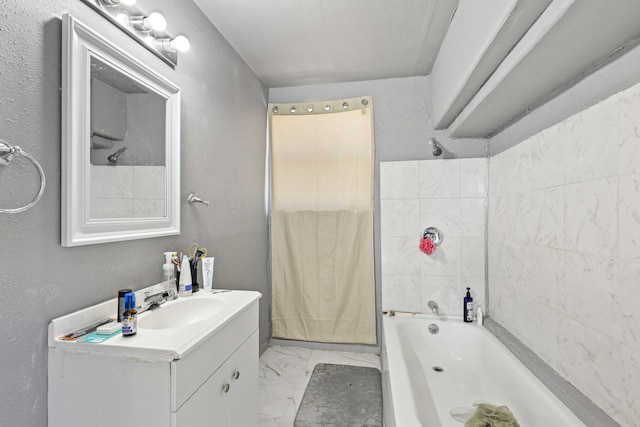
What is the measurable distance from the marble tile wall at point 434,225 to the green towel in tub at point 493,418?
1180 mm

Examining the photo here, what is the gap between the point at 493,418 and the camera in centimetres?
133

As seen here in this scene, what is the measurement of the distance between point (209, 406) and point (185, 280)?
617mm

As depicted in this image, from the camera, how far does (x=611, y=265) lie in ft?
3.77

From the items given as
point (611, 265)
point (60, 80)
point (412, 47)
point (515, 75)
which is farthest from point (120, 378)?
point (412, 47)

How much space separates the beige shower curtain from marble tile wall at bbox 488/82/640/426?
3.81ft

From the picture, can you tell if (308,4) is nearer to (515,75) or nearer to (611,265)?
(515,75)

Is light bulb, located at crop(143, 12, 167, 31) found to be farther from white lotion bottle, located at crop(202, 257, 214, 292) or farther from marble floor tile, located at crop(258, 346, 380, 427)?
marble floor tile, located at crop(258, 346, 380, 427)

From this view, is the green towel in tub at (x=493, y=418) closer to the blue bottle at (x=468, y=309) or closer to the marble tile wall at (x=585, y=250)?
the marble tile wall at (x=585, y=250)

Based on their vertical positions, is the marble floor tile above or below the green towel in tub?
below

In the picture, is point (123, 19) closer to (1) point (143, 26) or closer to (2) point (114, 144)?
(1) point (143, 26)

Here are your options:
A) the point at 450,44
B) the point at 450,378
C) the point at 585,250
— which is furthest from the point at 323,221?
the point at 585,250

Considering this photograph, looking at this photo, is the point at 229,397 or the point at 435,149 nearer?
the point at 229,397

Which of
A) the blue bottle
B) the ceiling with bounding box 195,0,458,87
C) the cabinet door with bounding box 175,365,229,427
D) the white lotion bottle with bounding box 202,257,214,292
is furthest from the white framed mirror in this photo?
the blue bottle

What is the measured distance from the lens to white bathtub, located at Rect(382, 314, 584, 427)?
1.35 m
